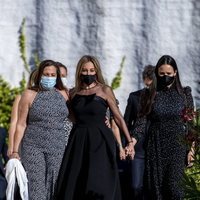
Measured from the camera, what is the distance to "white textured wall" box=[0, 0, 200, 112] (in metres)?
13.0

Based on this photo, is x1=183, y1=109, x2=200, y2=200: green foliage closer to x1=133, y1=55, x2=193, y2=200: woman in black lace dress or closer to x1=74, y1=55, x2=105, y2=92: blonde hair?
x1=133, y1=55, x2=193, y2=200: woman in black lace dress

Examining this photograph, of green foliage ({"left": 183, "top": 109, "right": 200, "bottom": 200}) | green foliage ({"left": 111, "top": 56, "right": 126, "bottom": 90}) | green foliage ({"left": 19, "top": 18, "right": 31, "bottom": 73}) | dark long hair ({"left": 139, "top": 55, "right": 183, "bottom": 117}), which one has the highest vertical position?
green foliage ({"left": 19, "top": 18, "right": 31, "bottom": 73})

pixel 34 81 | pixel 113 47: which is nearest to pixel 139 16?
pixel 113 47

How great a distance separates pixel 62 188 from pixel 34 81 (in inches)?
40.7

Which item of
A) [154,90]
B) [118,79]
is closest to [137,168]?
→ [154,90]

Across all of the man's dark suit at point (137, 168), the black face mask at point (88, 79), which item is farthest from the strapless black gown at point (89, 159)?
the man's dark suit at point (137, 168)

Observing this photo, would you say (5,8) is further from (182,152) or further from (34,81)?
(182,152)

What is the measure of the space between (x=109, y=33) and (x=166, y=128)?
3.01 metres

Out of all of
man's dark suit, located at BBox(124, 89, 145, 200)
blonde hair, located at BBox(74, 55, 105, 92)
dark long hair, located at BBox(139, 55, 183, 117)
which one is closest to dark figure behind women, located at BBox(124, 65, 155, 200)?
man's dark suit, located at BBox(124, 89, 145, 200)

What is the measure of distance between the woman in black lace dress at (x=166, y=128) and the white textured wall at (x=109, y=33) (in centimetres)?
259

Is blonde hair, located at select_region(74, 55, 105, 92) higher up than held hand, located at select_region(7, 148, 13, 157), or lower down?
higher up

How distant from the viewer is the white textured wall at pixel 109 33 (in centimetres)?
1299

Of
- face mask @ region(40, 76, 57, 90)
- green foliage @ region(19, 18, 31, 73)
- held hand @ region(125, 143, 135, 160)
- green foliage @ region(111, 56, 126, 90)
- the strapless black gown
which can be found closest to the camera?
held hand @ region(125, 143, 135, 160)

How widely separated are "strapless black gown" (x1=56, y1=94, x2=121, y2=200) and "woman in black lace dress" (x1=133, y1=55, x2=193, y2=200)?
0.34 m
